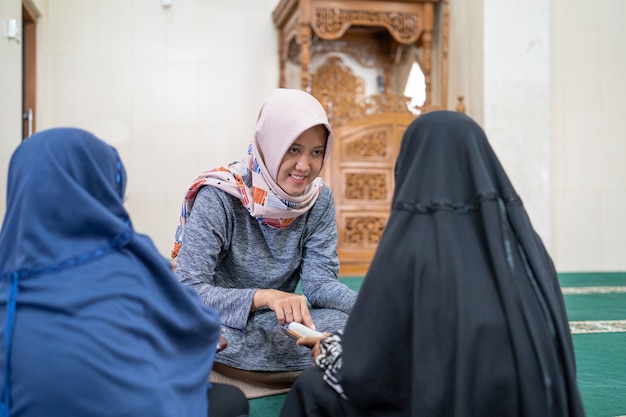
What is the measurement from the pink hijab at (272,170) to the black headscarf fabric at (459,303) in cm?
69

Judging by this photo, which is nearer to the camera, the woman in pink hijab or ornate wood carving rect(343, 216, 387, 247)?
the woman in pink hijab

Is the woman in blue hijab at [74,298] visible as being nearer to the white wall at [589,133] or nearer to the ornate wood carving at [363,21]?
the ornate wood carving at [363,21]

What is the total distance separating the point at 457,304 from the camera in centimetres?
102

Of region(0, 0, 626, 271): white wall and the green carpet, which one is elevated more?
region(0, 0, 626, 271): white wall

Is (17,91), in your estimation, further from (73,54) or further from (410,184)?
(410,184)

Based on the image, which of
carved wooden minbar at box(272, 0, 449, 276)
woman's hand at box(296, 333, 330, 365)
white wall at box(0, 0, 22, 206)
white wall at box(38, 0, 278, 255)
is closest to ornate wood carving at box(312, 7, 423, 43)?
carved wooden minbar at box(272, 0, 449, 276)

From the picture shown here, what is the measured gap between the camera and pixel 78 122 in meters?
5.25

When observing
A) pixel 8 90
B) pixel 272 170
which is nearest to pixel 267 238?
pixel 272 170

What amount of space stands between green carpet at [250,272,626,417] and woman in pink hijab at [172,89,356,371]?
182mm

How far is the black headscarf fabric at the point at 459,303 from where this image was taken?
40.3 inches

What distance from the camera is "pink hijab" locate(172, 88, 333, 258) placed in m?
1.77

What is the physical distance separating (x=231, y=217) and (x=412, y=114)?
3.26 metres

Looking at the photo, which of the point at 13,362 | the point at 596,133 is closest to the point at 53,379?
the point at 13,362

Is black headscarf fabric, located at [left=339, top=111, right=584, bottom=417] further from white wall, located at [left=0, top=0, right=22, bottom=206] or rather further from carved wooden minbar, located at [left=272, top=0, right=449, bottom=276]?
carved wooden minbar, located at [left=272, top=0, right=449, bottom=276]
